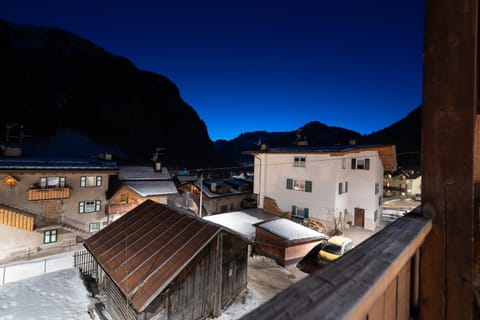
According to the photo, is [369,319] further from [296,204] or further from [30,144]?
[30,144]

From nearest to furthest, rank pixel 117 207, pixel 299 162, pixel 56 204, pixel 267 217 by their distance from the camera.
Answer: pixel 56 204 < pixel 299 162 < pixel 267 217 < pixel 117 207

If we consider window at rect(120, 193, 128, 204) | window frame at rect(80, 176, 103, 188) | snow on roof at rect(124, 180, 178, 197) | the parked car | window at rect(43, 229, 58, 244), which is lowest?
window at rect(43, 229, 58, 244)

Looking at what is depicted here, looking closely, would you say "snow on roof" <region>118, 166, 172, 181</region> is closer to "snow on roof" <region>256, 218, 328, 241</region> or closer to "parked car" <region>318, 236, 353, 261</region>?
"snow on roof" <region>256, 218, 328, 241</region>

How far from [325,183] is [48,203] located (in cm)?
2415

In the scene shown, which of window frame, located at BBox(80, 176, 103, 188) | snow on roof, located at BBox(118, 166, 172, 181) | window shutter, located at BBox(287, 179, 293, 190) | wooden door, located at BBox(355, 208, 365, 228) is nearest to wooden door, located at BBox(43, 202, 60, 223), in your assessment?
window frame, located at BBox(80, 176, 103, 188)

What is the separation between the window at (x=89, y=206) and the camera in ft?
68.6

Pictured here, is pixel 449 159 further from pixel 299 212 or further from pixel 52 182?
pixel 52 182

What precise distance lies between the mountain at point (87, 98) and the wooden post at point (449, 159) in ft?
228

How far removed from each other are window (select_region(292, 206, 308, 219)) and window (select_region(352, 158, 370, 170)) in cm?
622

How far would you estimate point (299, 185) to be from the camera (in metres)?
20.9

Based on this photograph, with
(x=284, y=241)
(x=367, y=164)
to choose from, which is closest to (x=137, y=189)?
(x=284, y=241)

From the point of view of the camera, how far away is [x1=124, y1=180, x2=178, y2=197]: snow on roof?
23719 millimetres

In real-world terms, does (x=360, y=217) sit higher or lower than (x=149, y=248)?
lower

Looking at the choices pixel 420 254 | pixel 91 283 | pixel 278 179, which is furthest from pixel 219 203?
pixel 420 254
